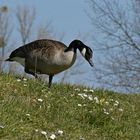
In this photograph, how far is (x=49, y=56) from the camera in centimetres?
1058

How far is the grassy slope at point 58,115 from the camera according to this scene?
263 inches

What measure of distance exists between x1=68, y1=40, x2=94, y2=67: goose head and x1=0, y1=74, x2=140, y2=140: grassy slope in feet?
5.44

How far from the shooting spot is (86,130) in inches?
→ 289

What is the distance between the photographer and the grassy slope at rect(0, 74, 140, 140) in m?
6.69

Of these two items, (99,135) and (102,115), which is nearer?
(99,135)

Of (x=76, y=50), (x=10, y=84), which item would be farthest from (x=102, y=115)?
(x=76, y=50)

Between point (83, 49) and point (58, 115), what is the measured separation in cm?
382

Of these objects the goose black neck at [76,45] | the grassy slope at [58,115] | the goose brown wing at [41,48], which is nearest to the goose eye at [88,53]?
the goose black neck at [76,45]

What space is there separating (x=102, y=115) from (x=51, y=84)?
8.93ft

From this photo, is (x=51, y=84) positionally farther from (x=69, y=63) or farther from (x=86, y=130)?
(x=86, y=130)

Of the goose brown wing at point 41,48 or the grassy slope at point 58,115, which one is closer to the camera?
the grassy slope at point 58,115

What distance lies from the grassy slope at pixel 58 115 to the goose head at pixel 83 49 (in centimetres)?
166

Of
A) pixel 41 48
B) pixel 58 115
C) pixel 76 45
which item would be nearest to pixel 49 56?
pixel 41 48

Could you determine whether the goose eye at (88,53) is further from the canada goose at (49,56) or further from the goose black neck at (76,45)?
the goose black neck at (76,45)
